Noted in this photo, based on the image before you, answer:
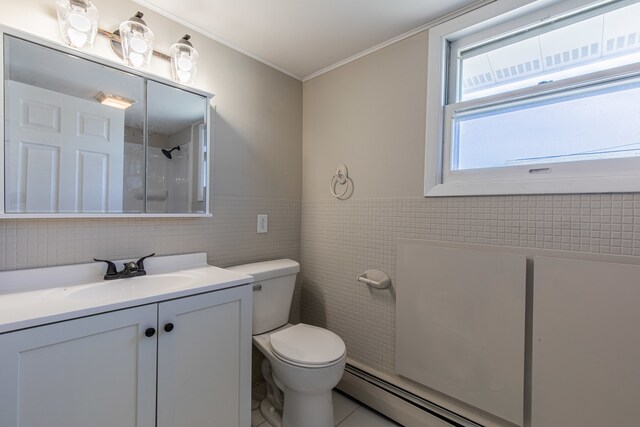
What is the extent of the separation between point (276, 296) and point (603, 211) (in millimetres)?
1545

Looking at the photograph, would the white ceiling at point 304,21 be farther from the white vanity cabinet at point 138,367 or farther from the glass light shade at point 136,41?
the white vanity cabinet at point 138,367

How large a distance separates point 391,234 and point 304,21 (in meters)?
1.24

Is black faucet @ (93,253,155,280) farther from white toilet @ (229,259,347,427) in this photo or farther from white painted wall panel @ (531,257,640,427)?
white painted wall panel @ (531,257,640,427)

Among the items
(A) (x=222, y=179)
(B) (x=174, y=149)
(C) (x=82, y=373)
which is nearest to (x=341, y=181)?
(A) (x=222, y=179)

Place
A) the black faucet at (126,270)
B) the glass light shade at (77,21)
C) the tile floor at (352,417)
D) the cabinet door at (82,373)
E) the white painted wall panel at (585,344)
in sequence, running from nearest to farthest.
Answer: the cabinet door at (82,373), the white painted wall panel at (585,344), the glass light shade at (77,21), the black faucet at (126,270), the tile floor at (352,417)

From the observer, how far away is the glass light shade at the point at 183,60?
1.46 metres

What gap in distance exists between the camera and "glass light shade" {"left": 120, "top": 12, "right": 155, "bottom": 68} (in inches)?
50.7

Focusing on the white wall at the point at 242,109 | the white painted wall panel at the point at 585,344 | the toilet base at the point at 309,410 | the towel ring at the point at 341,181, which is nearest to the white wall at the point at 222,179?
the white wall at the point at 242,109

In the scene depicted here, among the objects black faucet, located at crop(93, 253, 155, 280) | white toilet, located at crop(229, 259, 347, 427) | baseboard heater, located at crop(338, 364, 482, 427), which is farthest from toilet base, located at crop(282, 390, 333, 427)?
black faucet, located at crop(93, 253, 155, 280)

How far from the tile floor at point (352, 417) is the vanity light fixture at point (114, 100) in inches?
68.9

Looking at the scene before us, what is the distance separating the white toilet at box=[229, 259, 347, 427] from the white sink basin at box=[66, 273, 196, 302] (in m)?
0.40

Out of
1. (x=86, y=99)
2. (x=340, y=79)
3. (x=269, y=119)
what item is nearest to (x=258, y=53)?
(x=269, y=119)

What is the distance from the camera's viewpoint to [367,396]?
171 centimetres

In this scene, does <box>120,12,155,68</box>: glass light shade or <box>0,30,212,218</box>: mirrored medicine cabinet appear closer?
<box>0,30,212,218</box>: mirrored medicine cabinet
